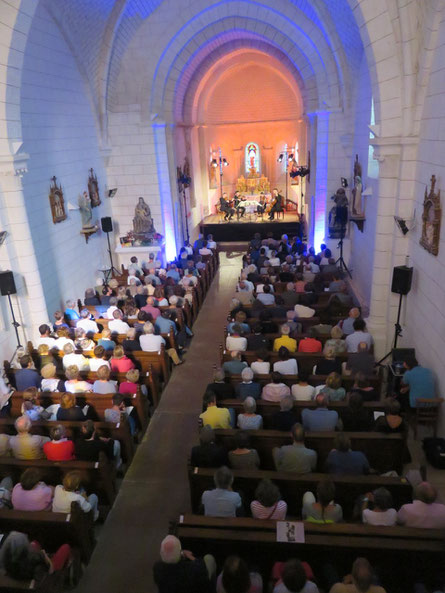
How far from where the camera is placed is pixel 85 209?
1160 cm

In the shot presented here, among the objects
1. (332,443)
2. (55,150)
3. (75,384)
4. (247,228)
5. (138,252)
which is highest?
(55,150)

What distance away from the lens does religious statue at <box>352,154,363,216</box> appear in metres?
10.7

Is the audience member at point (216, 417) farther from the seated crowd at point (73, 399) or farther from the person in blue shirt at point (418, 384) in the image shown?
the person in blue shirt at point (418, 384)

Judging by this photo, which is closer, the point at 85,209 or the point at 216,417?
the point at 216,417

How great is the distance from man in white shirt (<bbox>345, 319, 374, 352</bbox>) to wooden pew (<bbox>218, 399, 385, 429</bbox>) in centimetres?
158

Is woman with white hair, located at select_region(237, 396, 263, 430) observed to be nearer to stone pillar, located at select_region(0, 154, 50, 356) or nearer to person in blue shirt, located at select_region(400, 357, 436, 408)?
person in blue shirt, located at select_region(400, 357, 436, 408)

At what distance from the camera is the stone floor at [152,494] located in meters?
4.25

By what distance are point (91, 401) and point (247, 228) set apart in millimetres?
13242

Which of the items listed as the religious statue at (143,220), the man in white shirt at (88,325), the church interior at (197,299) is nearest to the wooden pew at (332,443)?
the church interior at (197,299)

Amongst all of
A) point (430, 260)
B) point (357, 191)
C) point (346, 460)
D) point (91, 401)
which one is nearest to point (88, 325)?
point (91, 401)

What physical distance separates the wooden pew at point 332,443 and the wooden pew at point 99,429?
121cm

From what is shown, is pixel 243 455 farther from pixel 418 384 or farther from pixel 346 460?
pixel 418 384

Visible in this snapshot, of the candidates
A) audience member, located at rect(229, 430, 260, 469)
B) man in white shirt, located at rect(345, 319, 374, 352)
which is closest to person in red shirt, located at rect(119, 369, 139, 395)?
audience member, located at rect(229, 430, 260, 469)

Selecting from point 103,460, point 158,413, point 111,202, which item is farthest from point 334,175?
point 103,460
